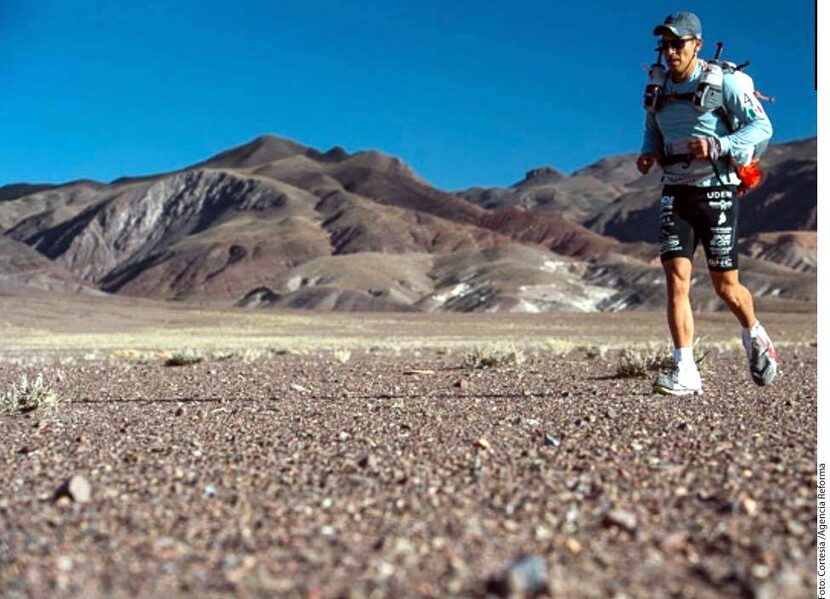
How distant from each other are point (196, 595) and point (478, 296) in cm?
9426

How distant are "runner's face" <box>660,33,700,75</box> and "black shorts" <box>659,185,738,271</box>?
2.38 ft

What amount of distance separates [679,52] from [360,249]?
13203 centimetres

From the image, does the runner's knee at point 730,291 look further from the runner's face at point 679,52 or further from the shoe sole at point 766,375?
the runner's face at point 679,52

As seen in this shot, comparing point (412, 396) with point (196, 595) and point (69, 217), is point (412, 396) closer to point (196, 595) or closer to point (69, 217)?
point (196, 595)

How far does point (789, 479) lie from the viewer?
144 inches

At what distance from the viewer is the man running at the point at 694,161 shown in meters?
6.12

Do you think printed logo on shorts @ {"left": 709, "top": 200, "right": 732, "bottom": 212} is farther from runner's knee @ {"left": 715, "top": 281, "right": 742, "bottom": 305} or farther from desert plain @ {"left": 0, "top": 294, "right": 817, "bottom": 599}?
desert plain @ {"left": 0, "top": 294, "right": 817, "bottom": 599}

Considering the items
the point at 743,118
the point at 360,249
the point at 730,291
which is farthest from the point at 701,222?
the point at 360,249

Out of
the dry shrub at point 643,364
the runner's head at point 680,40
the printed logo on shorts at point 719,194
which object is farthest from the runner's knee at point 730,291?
the dry shrub at point 643,364

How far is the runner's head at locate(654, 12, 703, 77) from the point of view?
6090mm

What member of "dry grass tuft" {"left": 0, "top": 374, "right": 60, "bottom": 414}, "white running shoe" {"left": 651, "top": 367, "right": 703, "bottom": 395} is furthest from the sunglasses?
"dry grass tuft" {"left": 0, "top": 374, "right": 60, "bottom": 414}

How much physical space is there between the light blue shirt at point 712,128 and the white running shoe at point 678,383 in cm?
123

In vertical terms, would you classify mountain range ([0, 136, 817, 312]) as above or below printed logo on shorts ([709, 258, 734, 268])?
above

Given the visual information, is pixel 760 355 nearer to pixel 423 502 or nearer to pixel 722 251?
pixel 722 251
